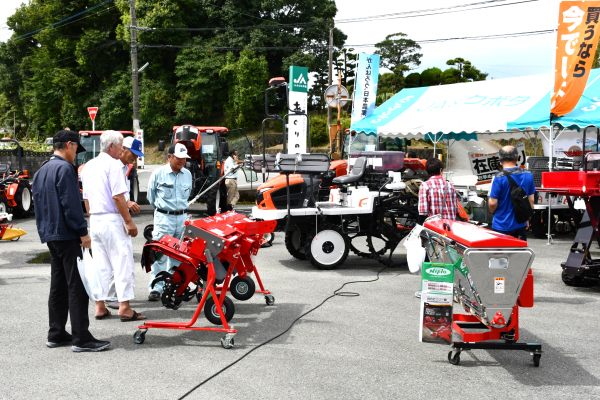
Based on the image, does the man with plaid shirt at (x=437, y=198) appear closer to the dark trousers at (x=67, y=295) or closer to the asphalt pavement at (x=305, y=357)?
the asphalt pavement at (x=305, y=357)

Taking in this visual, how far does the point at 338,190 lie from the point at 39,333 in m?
5.63

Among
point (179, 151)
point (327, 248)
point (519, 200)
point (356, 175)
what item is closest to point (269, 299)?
point (179, 151)

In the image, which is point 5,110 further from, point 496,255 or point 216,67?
point 496,255

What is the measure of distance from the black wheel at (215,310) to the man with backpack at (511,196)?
3.10 metres

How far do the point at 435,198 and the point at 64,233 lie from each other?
441cm

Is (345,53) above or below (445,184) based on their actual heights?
above

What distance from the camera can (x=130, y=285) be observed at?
5758mm

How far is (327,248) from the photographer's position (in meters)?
8.86

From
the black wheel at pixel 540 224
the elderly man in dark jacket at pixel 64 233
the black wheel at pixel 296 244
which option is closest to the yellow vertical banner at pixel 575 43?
the black wheel at pixel 540 224

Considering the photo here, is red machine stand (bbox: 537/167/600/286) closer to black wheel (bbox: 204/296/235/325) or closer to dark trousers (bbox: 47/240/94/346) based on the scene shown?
black wheel (bbox: 204/296/235/325)

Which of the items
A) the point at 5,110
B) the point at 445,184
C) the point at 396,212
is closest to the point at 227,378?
the point at 445,184

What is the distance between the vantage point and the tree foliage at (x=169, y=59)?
43938mm

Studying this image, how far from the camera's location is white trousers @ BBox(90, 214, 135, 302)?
5.61 m

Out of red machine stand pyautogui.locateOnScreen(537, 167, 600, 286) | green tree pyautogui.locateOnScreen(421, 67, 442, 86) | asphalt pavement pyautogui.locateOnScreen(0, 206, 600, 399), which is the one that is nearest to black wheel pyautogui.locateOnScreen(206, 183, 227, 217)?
asphalt pavement pyautogui.locateOnScreen(0, 206, 600, 399)
